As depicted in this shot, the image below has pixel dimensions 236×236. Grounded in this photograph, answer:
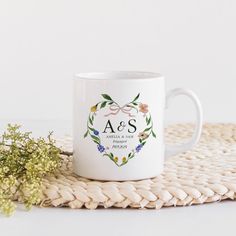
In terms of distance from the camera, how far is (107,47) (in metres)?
1.74

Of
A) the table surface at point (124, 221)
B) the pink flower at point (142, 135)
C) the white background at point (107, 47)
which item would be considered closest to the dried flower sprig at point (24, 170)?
the table surface at point (124, 221)

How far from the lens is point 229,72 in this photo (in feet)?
5.79

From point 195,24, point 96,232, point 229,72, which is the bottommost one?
point 96,232

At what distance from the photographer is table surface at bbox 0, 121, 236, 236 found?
2.48ft

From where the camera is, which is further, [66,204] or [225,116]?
[225,116]

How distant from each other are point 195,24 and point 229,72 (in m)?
0.16

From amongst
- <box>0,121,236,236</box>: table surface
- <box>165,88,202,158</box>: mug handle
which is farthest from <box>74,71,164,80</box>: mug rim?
<box>0,121,236,236</box>: table surface

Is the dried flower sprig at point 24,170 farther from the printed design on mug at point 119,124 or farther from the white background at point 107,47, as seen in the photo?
the white background at point 107,47

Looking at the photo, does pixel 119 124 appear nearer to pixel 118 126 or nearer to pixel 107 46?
pixel 118 126

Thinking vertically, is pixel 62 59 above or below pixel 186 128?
above

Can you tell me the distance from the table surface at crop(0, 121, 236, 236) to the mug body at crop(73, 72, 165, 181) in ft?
0.25

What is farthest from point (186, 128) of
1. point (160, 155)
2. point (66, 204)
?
point (66, 204)

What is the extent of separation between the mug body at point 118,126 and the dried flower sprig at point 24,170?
5cm

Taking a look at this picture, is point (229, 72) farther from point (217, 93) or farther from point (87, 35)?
point (87, 35)
